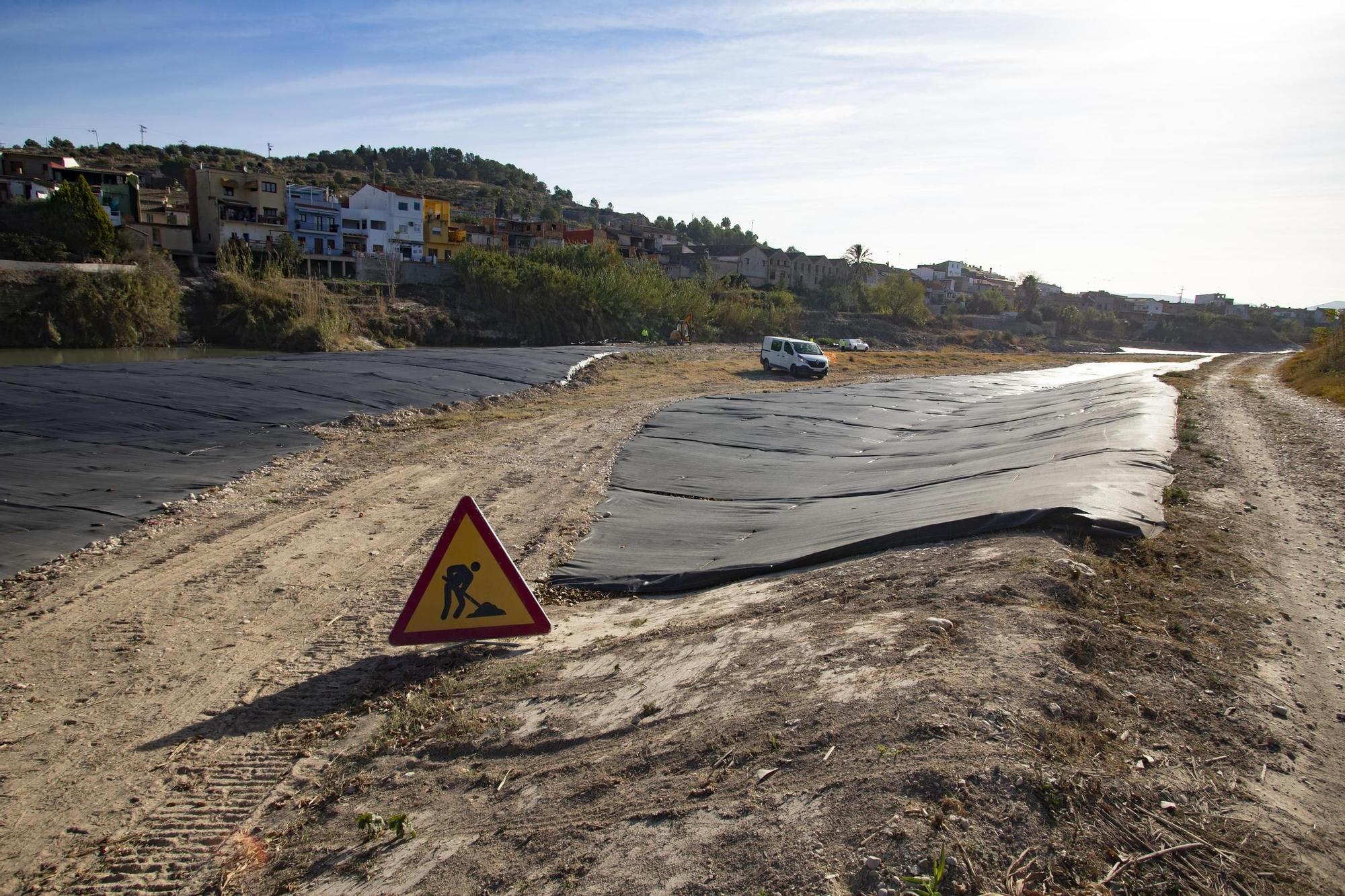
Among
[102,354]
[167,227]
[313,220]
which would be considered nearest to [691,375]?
[102,354]

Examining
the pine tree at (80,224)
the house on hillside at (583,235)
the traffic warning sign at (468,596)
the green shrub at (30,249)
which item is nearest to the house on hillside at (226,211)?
the pine tree at (80,224)

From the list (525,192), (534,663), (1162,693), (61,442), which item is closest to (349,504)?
(61,442)

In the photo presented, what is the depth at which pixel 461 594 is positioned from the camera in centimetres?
591

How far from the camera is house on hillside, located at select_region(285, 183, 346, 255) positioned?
71.6m

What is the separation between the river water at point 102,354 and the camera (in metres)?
38.2

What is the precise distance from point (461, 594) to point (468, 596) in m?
0.05

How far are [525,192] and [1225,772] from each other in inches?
7161

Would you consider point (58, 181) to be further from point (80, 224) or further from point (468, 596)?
point (468, 596)

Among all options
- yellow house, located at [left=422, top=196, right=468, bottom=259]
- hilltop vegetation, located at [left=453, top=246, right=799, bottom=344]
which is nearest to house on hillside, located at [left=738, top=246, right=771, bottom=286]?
yellow house, located at [left=422, top=196, right=468, bottom=259]

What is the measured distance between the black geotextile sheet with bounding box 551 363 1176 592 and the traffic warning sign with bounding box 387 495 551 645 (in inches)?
72.6

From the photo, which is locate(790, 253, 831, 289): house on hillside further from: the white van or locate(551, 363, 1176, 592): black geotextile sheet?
locate(551, 363, 1176, 592): black geotextile sheet

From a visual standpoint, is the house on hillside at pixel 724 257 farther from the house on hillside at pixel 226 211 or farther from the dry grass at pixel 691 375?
the dry grass at pixel 691 375

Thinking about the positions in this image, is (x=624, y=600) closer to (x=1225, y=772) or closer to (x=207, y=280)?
(x=1225, y=772)

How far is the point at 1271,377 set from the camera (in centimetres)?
3459
